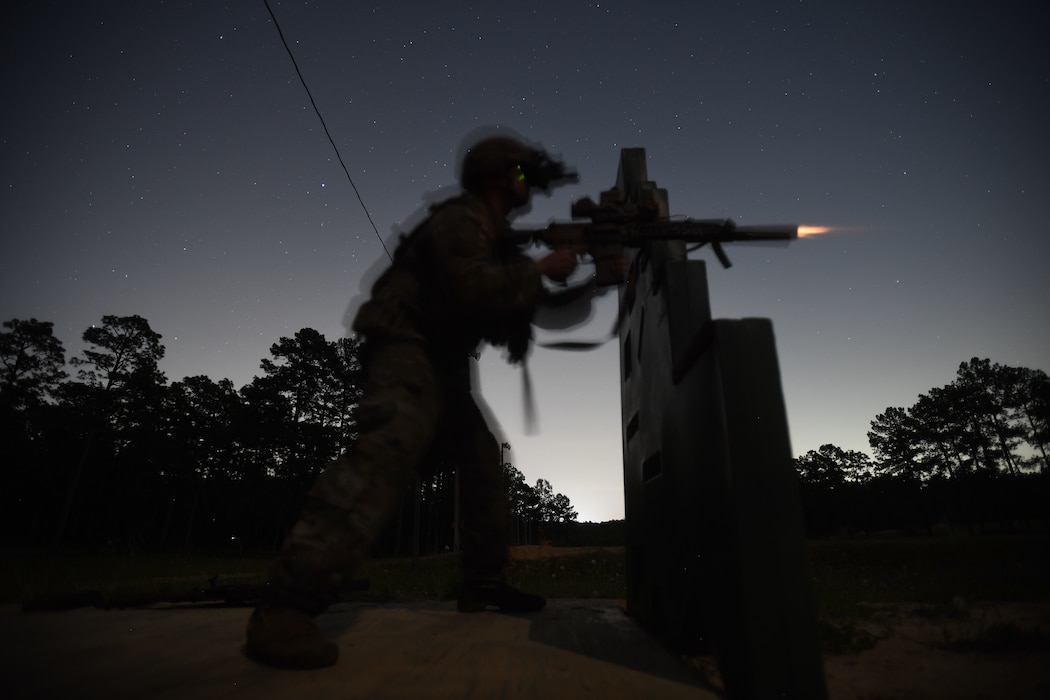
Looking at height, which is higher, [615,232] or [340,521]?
[615,232]

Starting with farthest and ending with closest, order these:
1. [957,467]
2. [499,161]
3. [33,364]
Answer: [957,467], [33,364], [499,161]

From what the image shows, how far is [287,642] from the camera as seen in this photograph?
1321 millimetres

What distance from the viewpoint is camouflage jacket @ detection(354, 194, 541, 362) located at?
1878mm

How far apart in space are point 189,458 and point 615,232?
146 feet

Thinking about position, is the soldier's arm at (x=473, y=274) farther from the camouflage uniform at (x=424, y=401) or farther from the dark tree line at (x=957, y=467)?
the dark tree line at (x=957, y=467)

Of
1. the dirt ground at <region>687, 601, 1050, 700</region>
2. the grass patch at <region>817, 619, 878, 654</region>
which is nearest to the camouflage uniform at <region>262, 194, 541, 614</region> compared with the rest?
the dirt ground at <region>687, 601, 1050, 700</region>

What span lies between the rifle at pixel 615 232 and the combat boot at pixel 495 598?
153cm

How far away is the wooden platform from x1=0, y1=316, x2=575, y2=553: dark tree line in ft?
104

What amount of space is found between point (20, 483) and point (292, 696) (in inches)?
1854

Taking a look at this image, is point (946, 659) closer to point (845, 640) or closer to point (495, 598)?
point (845, 640)

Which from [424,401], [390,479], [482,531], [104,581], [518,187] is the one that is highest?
[518,187]

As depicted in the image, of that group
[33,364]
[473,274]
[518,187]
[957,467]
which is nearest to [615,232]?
[518,187]

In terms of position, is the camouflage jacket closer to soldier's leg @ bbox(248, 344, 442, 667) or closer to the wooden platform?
soldier's leg @ bbox(248, 344, 442, 667)

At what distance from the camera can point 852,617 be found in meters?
2.62
